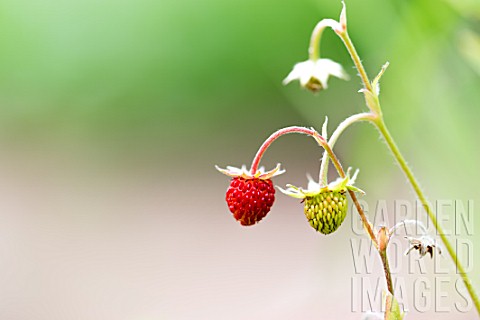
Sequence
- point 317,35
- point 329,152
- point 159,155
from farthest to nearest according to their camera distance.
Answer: point 159,155, point 317,35, point 329,152

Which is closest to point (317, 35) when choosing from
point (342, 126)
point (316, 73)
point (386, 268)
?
point (316, 73)

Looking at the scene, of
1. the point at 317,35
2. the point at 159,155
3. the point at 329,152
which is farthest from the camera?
the point at 159,155

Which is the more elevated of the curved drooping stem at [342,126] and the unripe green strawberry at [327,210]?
the curved drooping stem at [342,126]

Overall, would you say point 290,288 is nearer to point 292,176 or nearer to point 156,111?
point 292,176

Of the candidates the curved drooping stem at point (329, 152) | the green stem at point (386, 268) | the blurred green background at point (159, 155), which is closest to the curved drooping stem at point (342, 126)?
the curved drooping stem at point (329, 152)

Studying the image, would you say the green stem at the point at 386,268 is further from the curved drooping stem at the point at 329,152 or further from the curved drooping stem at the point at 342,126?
the curved drooping stem at the point at 342,126

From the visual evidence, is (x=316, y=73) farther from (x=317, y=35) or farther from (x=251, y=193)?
(x=251, y=193)
